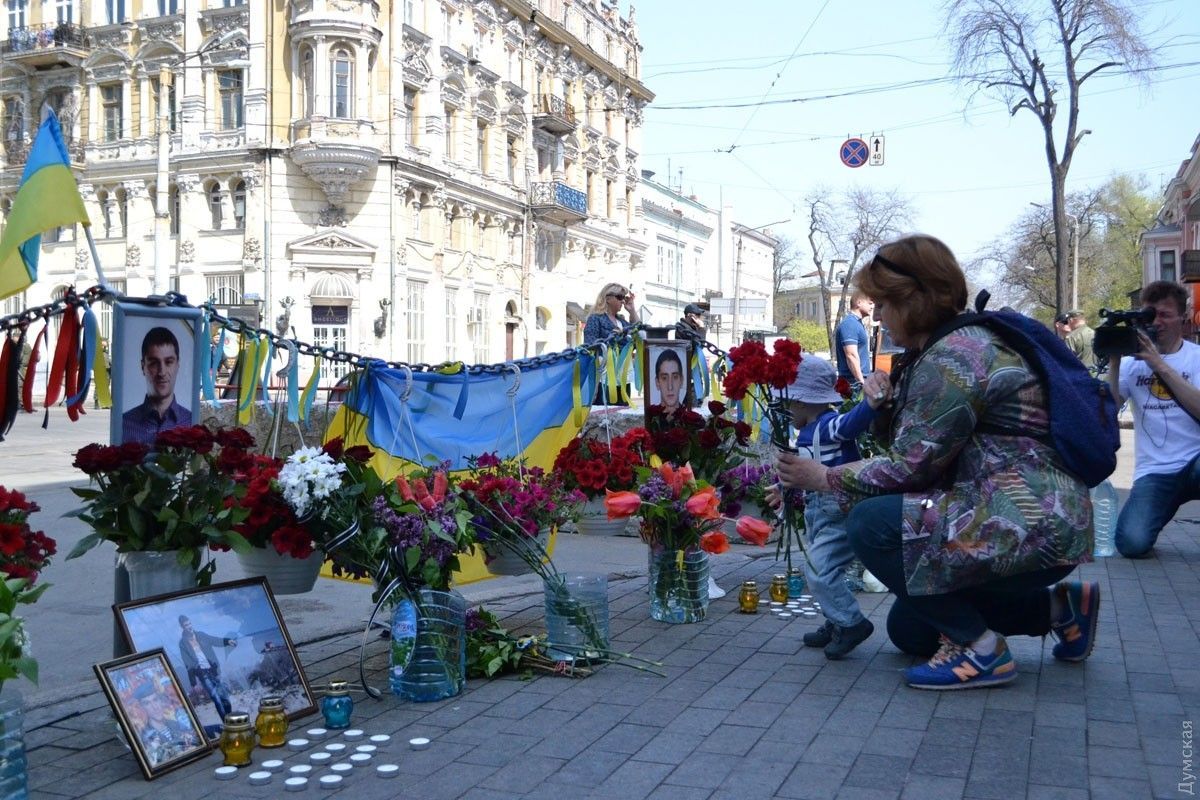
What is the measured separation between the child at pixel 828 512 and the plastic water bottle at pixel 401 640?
68.8 inches

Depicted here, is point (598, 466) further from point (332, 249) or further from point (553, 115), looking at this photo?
point (553, 115)

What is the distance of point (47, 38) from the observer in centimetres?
3803

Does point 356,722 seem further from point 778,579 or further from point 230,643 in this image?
point 778,579

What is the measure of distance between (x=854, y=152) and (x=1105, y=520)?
21.3 meters

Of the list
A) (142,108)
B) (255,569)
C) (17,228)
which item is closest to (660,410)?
(255,569)

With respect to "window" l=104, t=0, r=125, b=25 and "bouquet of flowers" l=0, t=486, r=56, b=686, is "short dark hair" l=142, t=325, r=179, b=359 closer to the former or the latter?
"bouquet of flowers" l=0, t=486, r=56, b=686

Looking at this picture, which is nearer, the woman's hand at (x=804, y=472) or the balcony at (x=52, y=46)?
the woman's hand at (x=804, y=472)

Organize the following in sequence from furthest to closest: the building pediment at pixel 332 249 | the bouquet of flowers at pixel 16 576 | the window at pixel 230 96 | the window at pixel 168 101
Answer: the window at pixel 168 101, the window at pixel 230 96, the building pediment at pixel 332 249, the bouquet of flowers at pixel 16 576

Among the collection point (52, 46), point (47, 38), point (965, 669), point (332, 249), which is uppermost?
point (47, 38)

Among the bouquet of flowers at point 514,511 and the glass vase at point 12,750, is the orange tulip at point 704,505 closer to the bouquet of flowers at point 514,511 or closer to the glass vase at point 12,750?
the bouquet of flowers at point 514,511

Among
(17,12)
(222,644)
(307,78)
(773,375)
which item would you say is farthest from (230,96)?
(222,644)

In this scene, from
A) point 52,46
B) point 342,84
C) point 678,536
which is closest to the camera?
point 678,536

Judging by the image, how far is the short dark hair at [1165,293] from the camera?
24.4 ft

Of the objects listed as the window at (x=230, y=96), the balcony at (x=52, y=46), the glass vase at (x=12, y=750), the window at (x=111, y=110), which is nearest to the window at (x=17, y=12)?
the balcony at (x=52, y=46)
